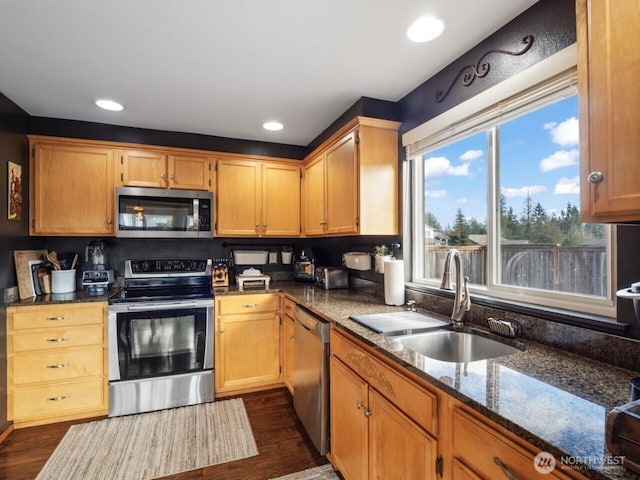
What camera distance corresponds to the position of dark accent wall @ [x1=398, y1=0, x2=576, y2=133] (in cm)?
129

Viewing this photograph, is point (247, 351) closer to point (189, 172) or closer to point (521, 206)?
point (189, 172)

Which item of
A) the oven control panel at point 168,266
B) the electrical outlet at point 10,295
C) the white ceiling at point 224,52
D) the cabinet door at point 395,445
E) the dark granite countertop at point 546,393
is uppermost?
the white ceiling at point 224,52

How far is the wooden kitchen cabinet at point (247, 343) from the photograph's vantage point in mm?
2680

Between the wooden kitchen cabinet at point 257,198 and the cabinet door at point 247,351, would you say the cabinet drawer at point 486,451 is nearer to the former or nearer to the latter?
the cabinet door at point 247,351

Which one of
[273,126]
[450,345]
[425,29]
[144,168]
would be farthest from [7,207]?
[450,345]

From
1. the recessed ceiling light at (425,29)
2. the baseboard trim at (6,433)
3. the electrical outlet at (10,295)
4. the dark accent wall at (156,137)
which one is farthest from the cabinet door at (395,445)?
the dark accent wall at (156,137)

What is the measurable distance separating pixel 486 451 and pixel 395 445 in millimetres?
473

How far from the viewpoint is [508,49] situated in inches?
59.7

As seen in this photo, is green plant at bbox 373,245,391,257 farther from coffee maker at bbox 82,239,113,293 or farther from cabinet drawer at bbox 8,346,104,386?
coffee maker at bbox 82,239,113,293

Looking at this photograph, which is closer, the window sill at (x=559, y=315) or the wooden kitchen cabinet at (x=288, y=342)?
the window sill at (x=559, y=315)

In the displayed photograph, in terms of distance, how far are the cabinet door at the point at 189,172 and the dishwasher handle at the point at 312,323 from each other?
5.23 ft

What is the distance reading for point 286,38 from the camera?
162 centimetres

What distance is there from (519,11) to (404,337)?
5.18 feet

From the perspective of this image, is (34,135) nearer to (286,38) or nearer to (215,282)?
(215,282)
